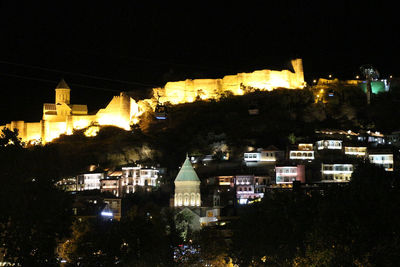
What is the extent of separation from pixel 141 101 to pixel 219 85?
12.1 m

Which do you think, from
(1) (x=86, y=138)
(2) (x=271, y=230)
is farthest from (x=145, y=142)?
(2) (x=271, y=230)

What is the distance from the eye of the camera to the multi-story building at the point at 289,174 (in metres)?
72.5

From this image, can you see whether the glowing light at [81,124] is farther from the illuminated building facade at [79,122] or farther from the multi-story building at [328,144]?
the multi-story building at [328,144]

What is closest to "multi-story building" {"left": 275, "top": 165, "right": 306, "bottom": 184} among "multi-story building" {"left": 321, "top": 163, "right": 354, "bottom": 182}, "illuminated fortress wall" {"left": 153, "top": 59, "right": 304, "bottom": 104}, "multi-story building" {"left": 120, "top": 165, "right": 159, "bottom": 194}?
"multi-story building" {"left": 321, "top": 163, "right": 354, "bottom": 182}

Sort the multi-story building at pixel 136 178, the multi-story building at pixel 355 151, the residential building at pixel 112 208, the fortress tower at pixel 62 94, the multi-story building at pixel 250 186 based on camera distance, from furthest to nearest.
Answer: the fortress tower at pixel 62 94
the multi-story building at pixel 355 151
the multi-story building at pixel 136 178
the multi-story building at pixel 250 186
the residential building at pixel 112 208

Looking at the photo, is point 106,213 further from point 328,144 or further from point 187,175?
point 328,144

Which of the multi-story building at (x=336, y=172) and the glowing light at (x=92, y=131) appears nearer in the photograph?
the multi-story building at (x=336, y=172)

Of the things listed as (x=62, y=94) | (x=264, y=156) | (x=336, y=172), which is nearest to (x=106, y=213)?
(x=264, y=156)

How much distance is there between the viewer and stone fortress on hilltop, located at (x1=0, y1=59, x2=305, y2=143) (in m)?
100

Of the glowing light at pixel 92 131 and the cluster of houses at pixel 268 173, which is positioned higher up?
the glowing light at pixel 92 131

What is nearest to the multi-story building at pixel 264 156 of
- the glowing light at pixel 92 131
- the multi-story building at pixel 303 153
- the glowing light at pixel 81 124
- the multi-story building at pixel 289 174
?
the multi-story building at pixel 303 153

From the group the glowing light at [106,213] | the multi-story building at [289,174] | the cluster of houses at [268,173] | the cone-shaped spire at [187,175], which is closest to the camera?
the cone-shaped spire at [187,175]

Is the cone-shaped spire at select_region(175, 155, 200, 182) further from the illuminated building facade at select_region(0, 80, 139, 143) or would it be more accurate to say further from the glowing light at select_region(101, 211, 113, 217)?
the illuminated building facade at select_region(0, 80, 139, 143)

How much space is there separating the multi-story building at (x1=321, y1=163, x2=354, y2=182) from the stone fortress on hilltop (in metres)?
28.9
